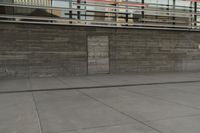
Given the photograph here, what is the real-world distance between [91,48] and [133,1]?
4.99 m

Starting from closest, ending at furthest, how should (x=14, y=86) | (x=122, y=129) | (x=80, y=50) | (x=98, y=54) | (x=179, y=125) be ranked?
(x=122, y=129), (x=179, y=125), (x=14, y=86), (x=80, y=50), (x=98, y=54)

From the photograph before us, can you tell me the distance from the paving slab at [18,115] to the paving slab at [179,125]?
2.38 m

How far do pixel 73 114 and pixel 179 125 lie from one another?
7.98ft

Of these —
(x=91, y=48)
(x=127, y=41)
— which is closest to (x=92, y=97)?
(x=91, y=48)

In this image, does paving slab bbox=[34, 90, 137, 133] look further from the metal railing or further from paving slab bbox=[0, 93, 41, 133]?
the metal railing

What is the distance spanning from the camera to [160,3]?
59.9 feet

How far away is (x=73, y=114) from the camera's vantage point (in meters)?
5.71

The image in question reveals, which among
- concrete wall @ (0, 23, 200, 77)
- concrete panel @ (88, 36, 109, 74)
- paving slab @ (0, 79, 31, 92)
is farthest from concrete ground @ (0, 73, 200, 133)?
concrete panel @ (88, 36, 109, 74)

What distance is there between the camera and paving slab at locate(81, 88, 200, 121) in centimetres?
557

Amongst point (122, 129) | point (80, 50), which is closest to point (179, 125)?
point (122, 129)

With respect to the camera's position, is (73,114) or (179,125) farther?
(73,114)

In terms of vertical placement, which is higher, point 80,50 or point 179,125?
point 80,50

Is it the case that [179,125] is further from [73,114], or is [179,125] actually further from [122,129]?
[73,114]

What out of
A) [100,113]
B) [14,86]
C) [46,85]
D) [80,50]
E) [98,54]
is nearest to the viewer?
[100,113]
